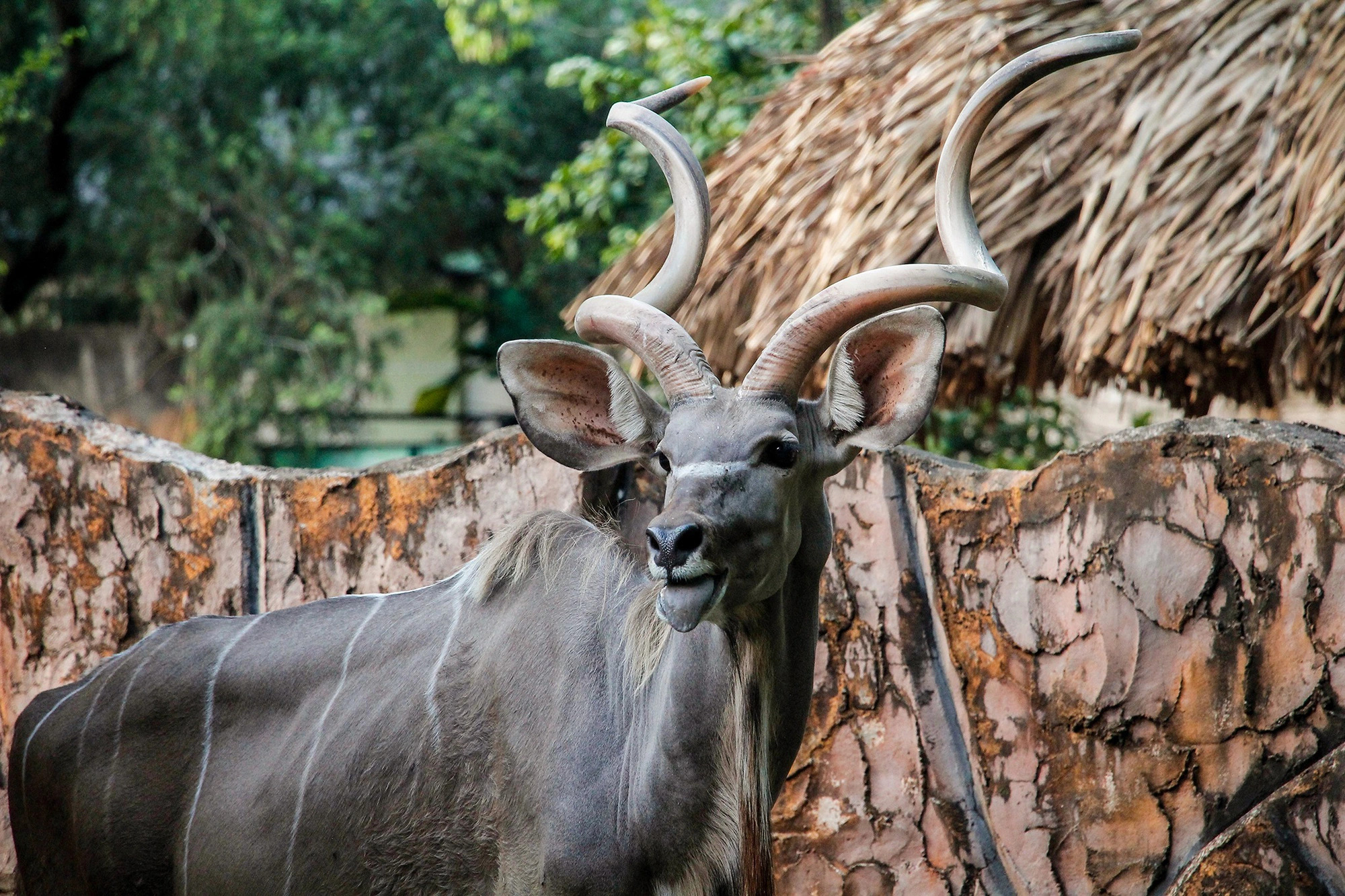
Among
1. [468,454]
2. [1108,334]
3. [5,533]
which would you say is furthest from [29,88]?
[1108,334]

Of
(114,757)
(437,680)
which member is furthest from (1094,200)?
(114,757)

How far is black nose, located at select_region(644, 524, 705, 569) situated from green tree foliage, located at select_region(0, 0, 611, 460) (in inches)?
312

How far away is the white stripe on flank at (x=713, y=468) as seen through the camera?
2.31 m

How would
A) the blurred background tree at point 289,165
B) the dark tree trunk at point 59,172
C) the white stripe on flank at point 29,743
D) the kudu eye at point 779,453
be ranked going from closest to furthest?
the kudu eye at point 779,453 → the white stripe on flank at point 29,743 → the blurred background tree at point 289,165 → the dark tree trunk at point 59,172

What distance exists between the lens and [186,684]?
2900 millimetres

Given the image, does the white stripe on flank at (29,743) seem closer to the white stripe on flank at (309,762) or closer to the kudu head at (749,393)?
the white stripe on flank at (309,762)

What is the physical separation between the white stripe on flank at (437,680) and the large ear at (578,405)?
44 centimetres

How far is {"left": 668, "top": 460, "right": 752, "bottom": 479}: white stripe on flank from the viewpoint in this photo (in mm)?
2311

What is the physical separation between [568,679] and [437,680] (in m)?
0.32

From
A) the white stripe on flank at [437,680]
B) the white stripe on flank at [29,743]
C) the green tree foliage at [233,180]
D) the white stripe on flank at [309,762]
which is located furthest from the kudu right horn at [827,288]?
the green tree foliage at [233,180]

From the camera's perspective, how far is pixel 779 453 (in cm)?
Result: 238

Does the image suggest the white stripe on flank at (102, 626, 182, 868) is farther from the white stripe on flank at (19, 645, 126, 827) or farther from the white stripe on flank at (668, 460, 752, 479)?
the white stripe on flank at (668, 460, 752, 479)

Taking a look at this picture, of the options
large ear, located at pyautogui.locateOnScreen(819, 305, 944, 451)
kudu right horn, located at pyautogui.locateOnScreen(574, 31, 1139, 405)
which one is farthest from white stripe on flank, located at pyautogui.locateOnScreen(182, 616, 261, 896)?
large ear, located at pyautogui.locateOnScreen(819, 305, 944, 451)

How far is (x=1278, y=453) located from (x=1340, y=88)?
6.03 feet
